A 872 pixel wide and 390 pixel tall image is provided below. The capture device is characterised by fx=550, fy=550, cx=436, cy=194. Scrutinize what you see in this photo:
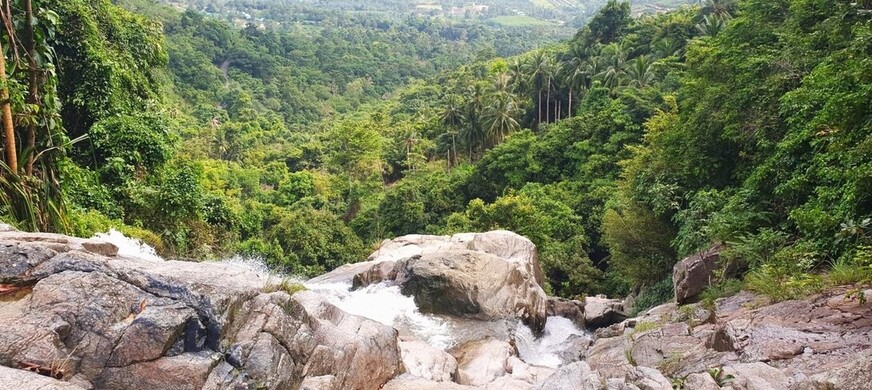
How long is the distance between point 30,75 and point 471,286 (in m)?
12.2

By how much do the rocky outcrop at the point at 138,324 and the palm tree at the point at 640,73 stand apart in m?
41.3

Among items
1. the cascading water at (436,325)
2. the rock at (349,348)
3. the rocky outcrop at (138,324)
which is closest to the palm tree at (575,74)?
the cascading water at (436,325)

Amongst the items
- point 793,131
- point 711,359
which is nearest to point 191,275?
point 711,359

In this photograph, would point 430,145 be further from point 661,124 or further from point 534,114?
point 661,124

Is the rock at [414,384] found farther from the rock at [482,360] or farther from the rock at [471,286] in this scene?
the rock at [471,286]

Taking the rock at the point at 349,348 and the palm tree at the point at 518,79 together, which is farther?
the palm tree at the point at 518,79

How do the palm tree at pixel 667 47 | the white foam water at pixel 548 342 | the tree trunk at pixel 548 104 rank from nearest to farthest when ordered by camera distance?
the white foam water at pixel 548 342
the palm tree at pixel 667 47
the tree trunk at pixel 548 104

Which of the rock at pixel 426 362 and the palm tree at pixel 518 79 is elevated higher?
the rock at pixel 426 362

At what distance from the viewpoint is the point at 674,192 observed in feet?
56.4

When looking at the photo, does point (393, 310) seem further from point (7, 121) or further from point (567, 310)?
point (7, 121)

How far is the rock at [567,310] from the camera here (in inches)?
823

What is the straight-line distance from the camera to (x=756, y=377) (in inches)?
275

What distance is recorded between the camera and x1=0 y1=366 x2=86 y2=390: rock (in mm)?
4371

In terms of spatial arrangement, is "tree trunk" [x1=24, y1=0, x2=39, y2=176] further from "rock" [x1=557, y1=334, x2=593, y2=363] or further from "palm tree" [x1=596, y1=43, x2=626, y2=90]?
"palm tree" [x1=596, y1=43, x2=626, y2=90]
